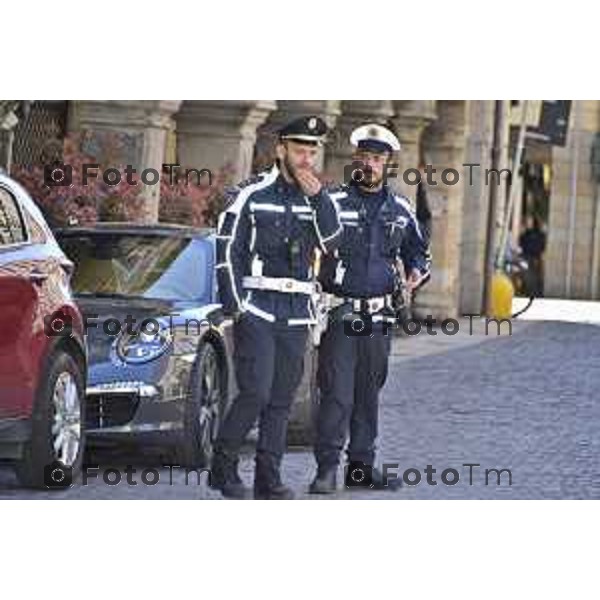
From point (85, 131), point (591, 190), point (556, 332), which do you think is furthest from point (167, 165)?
point (591, 190)

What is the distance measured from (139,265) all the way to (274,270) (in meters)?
1.07

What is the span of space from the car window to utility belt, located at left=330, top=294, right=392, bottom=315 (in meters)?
1.22

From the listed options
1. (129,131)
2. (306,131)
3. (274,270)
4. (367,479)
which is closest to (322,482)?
(367,479)

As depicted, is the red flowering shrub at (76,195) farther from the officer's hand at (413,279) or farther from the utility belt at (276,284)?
the officer's hand at (413,279)

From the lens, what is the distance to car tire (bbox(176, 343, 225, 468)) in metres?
11.1

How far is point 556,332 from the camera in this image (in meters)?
13.2

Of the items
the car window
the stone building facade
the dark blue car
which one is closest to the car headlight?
the dark blue car

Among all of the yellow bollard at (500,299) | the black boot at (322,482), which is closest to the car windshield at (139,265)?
the black boot at (322,482)

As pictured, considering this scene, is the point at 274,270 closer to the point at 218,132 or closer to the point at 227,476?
the point at 227,476

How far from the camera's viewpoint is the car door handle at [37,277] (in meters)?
10.8

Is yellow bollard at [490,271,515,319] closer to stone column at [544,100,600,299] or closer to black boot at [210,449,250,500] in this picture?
black boot at [210,449,250,500]

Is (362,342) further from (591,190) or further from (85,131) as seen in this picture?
(591,190)

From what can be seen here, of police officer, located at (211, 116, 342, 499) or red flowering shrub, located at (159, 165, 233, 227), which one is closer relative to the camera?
police officer, located at (211, 116, 342, 499)
